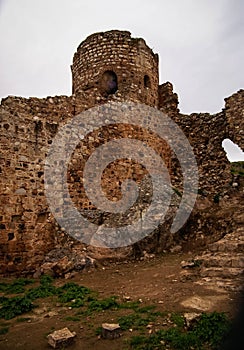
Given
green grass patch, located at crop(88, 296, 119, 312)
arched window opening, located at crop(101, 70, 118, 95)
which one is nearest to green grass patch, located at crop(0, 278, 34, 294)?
green grass patch, located at crop(88, 296, 119, 312)

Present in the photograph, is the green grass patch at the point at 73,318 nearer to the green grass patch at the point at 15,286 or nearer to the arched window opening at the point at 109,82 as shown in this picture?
the green grass patch at the point at 15,286

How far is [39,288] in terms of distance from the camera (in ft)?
22.8

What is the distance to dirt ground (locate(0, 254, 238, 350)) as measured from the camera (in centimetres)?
435

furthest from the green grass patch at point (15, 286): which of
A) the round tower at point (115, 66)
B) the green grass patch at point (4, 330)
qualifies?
the round tower at point (115, 66)

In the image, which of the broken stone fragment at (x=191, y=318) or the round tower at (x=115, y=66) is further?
the round tower at (x=115, y=66)

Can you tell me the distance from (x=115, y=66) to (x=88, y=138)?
4135mm

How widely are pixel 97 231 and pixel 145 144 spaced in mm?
4765

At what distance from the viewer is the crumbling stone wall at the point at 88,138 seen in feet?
29.0

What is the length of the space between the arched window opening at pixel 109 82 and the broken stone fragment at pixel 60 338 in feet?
34.9

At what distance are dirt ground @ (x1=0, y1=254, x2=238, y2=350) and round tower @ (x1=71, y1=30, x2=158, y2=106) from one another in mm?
7762

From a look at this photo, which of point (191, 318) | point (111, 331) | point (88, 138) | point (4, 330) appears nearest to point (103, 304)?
point (111, 331)

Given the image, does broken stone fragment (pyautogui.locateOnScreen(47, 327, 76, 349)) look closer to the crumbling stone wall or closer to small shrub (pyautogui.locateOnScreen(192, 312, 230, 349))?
small shrub (pyautogui.locateOnScreen(192, 312, 230, 349))

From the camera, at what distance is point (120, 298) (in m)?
5.96

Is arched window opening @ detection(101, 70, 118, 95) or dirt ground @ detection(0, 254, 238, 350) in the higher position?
arched window opening @ detection(101, 70, 118, 95)
